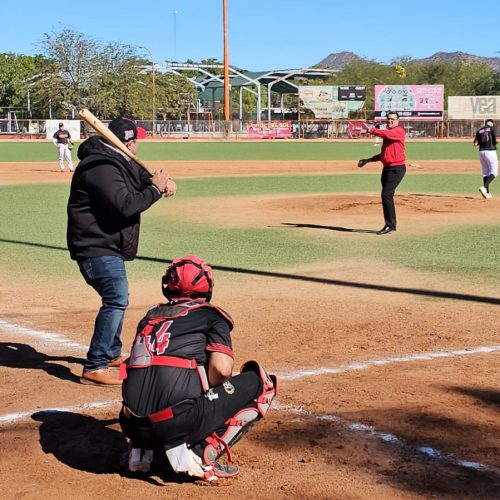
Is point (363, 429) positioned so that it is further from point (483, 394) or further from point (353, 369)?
point (353, 369)

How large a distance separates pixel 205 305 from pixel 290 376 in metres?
2.32

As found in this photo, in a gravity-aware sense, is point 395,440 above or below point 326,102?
below

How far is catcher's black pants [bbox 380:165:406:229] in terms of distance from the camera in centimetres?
1556

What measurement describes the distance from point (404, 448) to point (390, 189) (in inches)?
425

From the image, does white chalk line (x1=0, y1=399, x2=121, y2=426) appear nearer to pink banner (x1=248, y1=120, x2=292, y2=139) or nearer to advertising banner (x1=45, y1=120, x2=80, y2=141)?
advertising banner (x1=45, y1=120, x2=80, y2=141)

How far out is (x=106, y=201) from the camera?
641cm

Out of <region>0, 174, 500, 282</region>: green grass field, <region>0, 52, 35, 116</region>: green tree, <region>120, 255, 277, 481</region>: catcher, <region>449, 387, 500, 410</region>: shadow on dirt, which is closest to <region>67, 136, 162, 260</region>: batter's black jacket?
<region>120, 255, 277, 481</region>: catcher

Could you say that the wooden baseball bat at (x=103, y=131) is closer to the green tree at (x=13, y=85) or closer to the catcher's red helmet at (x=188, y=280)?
the catcher's red helmet at (x=188, y=280)

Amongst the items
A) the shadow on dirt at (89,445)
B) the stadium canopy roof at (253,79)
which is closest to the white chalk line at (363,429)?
the shadow on dirt at (89,445)

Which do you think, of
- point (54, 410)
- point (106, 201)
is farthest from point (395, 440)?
point (106, 201)

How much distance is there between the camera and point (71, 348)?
791cm

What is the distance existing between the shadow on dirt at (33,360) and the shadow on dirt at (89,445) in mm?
1042

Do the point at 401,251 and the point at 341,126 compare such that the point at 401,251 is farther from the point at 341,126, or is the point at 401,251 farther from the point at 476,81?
the point at 476,81

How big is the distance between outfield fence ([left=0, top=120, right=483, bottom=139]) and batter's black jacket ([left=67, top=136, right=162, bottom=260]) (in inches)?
2825
